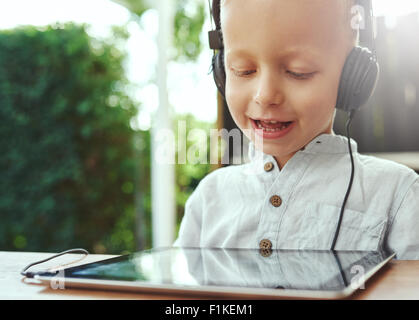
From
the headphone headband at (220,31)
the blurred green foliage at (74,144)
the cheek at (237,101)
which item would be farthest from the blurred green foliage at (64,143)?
the cheek at (237,101)

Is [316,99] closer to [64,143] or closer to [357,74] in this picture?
[357,74]

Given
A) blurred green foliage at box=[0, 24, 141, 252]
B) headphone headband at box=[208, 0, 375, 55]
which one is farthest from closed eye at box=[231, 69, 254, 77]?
blurred green foliage at box=[0, 24, 141, 252]

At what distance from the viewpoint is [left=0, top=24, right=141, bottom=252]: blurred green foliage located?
11.8 ft

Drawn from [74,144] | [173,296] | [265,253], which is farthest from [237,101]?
[74,144]

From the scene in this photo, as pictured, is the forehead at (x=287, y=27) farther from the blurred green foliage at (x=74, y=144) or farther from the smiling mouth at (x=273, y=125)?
the blurred green foliage at (x=74, y=144)

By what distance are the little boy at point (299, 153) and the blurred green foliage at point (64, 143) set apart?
10.3ft

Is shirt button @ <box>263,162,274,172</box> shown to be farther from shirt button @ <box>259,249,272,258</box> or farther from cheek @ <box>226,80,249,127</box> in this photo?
shirt button @ <box>259,249,272,258</box>

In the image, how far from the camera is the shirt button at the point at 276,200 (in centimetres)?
76

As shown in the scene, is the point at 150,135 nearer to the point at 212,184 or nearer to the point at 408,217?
the point at 212,184

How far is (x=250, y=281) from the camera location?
1.40ft

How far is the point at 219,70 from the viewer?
812mm

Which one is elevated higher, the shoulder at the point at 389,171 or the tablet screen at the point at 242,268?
the shoulder at the point at 389,171
